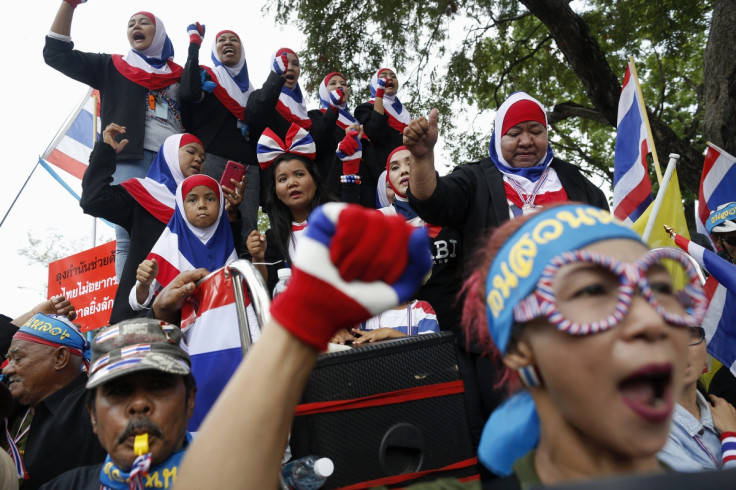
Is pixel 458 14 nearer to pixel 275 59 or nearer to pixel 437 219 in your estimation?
pixel 275 59

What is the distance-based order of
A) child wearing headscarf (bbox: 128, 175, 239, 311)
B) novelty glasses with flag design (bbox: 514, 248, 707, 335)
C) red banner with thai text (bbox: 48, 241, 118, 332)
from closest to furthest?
novelty glasses with flag design (bbox: 514, 248, 707, 335), child wearing headscarf (bbox: 128, 175, 239, 311), red banner with thai text (bbox: 48, 241, 118, 332)

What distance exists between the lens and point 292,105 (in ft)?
20.4

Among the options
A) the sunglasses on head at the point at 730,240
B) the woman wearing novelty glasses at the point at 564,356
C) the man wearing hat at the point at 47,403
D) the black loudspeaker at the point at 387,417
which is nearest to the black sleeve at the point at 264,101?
the man wearing hat at the point at 47,403

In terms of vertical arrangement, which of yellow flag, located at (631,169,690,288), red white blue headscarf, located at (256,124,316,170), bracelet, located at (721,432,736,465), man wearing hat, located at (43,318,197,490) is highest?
red white blue headscarf, located at (256,124,316,170)

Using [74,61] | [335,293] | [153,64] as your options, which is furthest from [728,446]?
[74,61]

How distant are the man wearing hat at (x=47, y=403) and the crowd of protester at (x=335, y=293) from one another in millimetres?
10

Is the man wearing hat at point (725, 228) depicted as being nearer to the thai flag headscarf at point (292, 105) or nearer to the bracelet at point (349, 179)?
the bracelet at point (349, 179)

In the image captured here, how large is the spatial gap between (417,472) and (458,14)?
29.5 ft

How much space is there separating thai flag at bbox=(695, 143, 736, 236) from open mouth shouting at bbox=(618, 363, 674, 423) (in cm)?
465

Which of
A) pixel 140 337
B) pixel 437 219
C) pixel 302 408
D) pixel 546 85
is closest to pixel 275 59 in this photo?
pixel 437 219

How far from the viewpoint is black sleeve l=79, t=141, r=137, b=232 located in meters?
4.61

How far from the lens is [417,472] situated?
2.17 m

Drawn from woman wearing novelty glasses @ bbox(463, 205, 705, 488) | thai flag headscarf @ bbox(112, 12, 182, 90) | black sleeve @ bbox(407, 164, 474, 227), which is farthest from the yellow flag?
thai flag headscarf @ bbox(112, 12, 182, 90)

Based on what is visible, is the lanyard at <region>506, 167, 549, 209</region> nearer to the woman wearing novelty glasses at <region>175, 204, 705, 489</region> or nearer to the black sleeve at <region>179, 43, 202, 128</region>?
the woman wearing novelty glasses at <region>175, 204, 705, 489</region>
